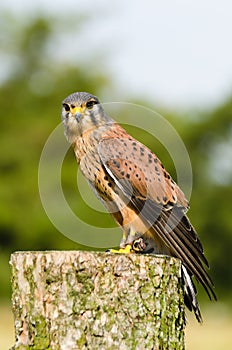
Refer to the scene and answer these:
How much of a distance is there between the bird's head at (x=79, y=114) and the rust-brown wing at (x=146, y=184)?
238mm

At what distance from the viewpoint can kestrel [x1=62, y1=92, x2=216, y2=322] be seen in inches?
247

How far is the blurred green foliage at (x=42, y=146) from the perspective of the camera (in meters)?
20.8

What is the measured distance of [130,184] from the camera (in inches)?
255

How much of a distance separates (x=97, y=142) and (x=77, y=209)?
12.6m

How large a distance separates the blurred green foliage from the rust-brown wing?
11.6 m

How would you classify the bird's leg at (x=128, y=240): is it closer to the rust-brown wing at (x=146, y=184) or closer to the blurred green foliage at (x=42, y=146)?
the rust-brown wing at (x=146, y=184)

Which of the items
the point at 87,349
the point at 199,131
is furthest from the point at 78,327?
the point at 199,131

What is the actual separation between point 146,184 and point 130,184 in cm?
14

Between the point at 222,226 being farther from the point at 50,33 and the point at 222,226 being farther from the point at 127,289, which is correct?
the point at 127,289

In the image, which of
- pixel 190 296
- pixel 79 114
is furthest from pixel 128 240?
pixel 79 114

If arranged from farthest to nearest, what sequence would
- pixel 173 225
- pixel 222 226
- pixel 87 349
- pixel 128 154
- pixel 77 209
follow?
pixel 222 226 → pixel 77 209 → pixel 128 154 → pixel 173 225 → pixel 87 349

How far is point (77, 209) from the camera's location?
1925 cm

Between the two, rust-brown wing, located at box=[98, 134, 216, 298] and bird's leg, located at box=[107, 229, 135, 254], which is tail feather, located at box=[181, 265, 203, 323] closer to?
rust-brown wing, located at box=[98, 134, 216, 298]

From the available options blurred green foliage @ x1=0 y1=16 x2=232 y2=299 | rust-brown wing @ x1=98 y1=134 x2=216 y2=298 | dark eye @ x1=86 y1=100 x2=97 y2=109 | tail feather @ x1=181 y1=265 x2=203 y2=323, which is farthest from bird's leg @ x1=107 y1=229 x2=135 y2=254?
blurred green foliage @ x1=0 y1=16 x2=232 y2=299
